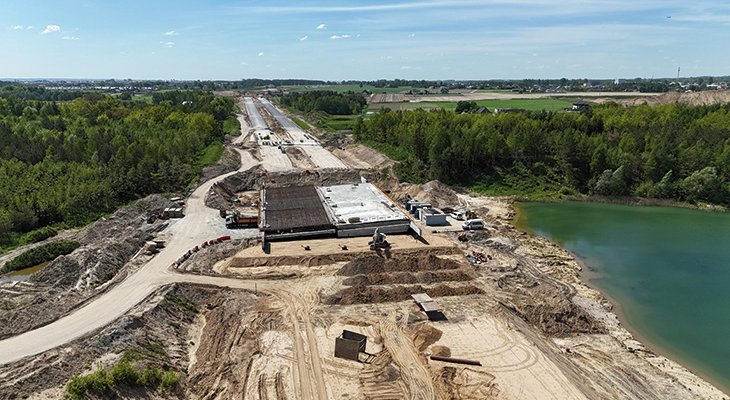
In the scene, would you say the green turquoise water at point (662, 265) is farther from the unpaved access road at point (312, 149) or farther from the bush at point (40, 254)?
A: the bush at point (40, 254)

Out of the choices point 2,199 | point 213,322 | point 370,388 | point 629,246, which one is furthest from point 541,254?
point 2,199

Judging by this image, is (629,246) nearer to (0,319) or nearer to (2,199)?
(0,319)

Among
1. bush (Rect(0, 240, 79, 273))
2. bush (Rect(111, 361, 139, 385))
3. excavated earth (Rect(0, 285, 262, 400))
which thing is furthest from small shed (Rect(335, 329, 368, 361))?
bush (Rect(0, 240, 79, 273))

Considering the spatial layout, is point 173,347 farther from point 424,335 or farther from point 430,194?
point 430,194

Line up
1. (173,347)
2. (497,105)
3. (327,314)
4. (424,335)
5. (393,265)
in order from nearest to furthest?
1. (173,347)
2. (424,335)
3. (327,314)
4. (393,265)
5. (497,105)

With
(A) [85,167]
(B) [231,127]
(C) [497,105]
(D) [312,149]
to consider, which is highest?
(C) [497,105]

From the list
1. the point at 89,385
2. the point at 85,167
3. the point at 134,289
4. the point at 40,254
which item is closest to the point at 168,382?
the point at 89,385

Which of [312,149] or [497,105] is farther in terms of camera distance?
[497,105]

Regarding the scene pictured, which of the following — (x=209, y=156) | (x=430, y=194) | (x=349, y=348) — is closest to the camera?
(x=349, y=348)

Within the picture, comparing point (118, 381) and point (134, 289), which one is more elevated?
point (118, 381)
